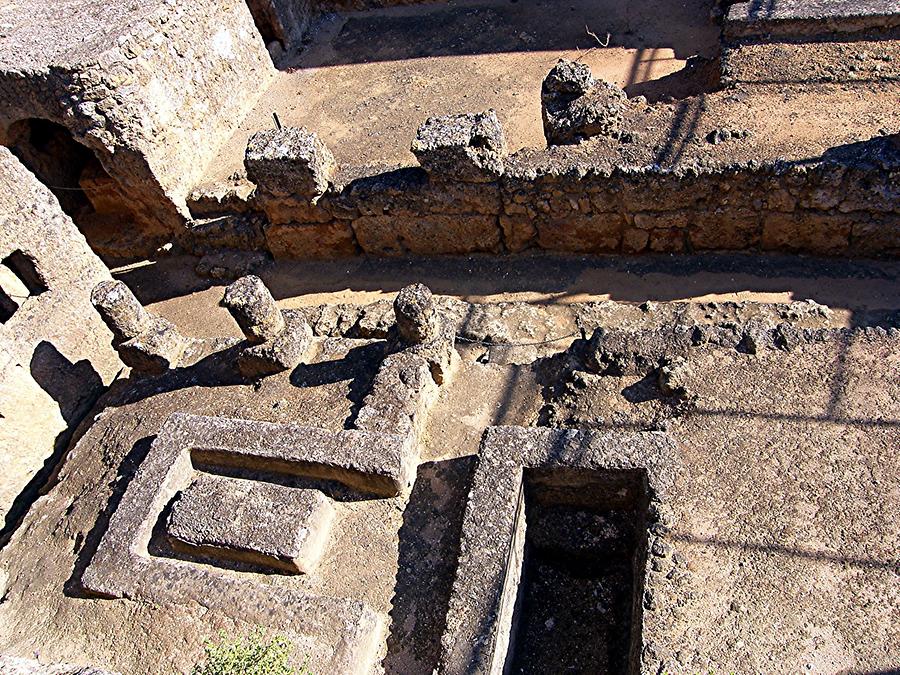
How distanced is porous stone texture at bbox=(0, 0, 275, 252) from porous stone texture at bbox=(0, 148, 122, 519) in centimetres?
210

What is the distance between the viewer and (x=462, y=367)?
22.9 ft

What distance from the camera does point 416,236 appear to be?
29.5 ft

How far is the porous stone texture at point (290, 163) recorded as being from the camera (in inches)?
327

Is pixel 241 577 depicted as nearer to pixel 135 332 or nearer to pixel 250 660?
pixel 250 660

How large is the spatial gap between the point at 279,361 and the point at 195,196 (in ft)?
15.8

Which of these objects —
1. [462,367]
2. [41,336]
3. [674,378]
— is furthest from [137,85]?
[674,378]

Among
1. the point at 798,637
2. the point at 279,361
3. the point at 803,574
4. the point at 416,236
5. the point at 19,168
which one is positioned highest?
the point at 416,236

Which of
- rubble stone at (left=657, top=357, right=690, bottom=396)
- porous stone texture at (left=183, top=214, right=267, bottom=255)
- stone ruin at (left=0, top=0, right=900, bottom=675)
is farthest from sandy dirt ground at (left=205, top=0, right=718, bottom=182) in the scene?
rubble stone at (left=657, top=357, right=690, bottom=396)

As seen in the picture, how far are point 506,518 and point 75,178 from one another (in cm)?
1083

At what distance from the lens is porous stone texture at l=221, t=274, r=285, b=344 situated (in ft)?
21.7

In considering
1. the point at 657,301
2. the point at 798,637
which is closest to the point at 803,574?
the point at 798,637

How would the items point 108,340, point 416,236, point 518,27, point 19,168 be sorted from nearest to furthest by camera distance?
point 19,168 < point 108,340 < point 416,236 < point 518,27

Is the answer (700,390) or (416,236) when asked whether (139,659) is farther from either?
(416,236)

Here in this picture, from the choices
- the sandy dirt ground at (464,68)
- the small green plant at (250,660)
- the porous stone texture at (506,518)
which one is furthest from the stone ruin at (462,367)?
the small green plant at (250,660)
